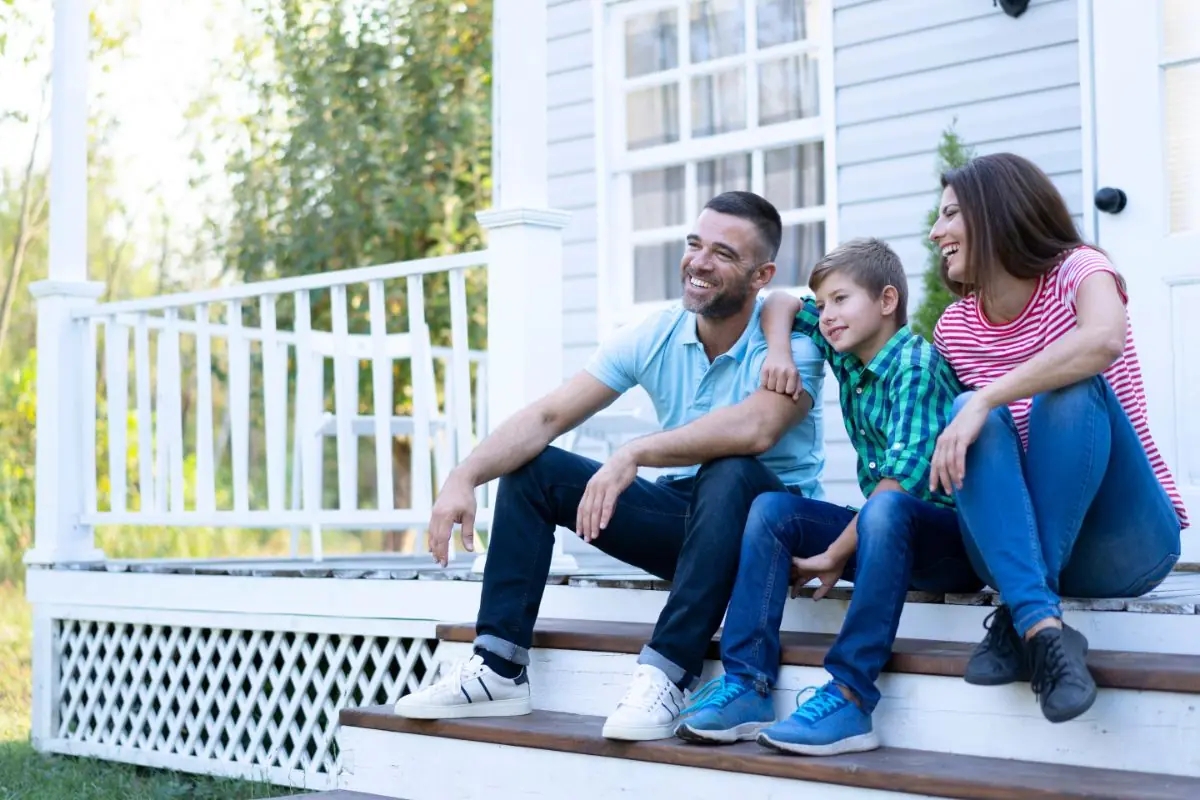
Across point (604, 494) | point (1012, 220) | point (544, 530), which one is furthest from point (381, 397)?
point (1012, 220)

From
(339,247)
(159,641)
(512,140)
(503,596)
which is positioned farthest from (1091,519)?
(339,247)

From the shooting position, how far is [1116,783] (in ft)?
7.01

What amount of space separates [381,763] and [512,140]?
157cm

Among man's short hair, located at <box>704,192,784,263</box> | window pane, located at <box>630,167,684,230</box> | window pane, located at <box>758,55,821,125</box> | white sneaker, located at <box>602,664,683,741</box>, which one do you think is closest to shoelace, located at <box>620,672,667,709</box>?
white sneaker, located at <box>602,664,683,741</box>

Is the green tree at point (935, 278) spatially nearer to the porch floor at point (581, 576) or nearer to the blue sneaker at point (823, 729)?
the porch floor at point (581, 576)

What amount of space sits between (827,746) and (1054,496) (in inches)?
21.5

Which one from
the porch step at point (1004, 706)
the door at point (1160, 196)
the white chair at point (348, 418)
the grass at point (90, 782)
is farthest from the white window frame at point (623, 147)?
the porch step at point (1004, 706)

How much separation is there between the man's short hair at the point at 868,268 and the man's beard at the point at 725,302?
0.69 ft

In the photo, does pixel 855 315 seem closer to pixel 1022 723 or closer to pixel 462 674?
pixel 1022 723

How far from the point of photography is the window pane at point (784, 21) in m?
5.50

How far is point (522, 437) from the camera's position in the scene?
2.94m

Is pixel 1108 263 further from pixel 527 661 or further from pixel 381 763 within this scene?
pixel 381 763

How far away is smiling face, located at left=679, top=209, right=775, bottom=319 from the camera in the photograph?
2.93m

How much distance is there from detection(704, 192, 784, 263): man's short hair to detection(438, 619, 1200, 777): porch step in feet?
2.58
